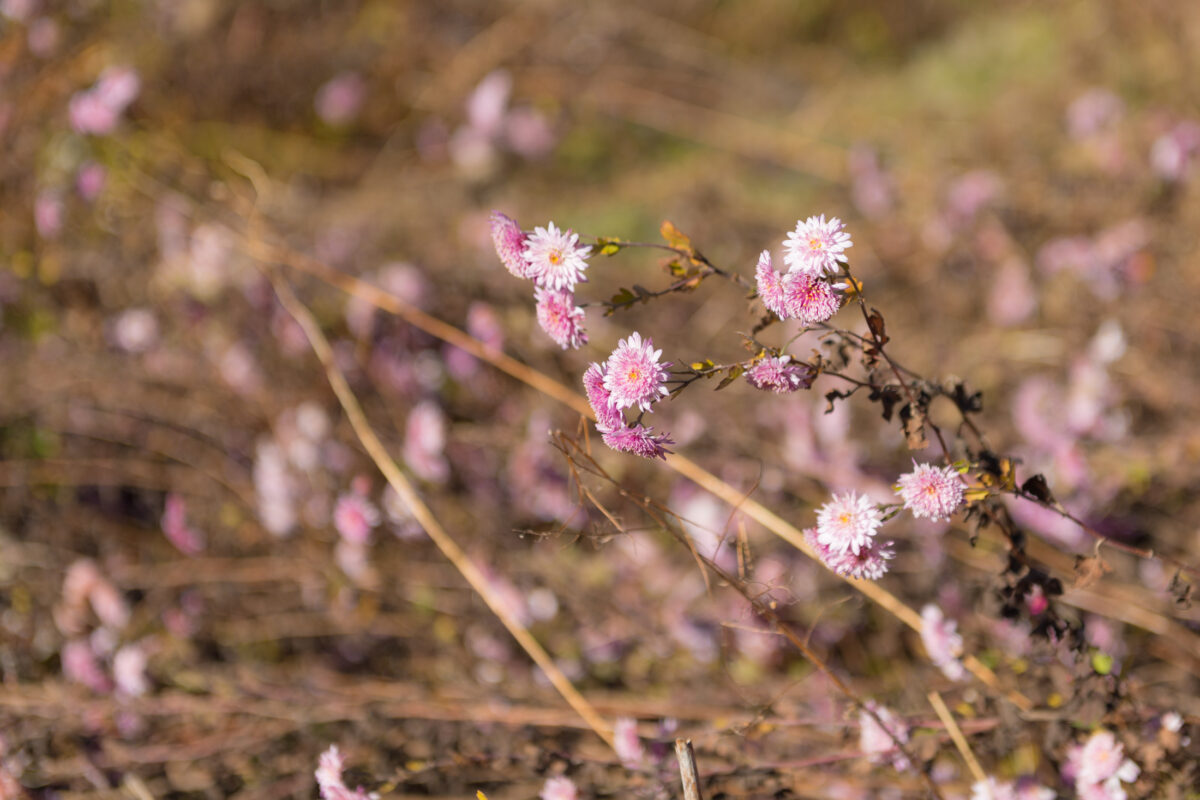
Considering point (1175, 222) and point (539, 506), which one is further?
point (1175, 222)

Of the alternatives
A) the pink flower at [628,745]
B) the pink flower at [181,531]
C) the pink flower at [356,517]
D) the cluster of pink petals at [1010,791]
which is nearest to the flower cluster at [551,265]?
the pink flower at [628,745]

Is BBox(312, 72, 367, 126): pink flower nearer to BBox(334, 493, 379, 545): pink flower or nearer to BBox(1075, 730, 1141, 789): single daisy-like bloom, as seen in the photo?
BBox(334, 493, 379, 545): pink flower

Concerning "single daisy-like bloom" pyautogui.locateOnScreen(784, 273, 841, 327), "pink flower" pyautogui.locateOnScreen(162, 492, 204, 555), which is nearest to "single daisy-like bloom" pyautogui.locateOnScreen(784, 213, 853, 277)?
"single daisy-like bloom" pyautogui.locateOnScreen(784, 273, 841, 327)

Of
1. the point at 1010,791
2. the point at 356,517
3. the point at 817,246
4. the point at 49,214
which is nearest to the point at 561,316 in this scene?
the point at 817,246

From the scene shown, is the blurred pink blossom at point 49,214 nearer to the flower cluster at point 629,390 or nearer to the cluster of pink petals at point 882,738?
the flower cluster at point 629,390

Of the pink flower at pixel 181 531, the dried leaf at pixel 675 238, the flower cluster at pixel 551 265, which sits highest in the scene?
the pink flower at pixel 181 531

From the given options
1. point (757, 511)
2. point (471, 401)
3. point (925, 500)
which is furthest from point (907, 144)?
point (925, 500)

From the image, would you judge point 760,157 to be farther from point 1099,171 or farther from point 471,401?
point 471,401
